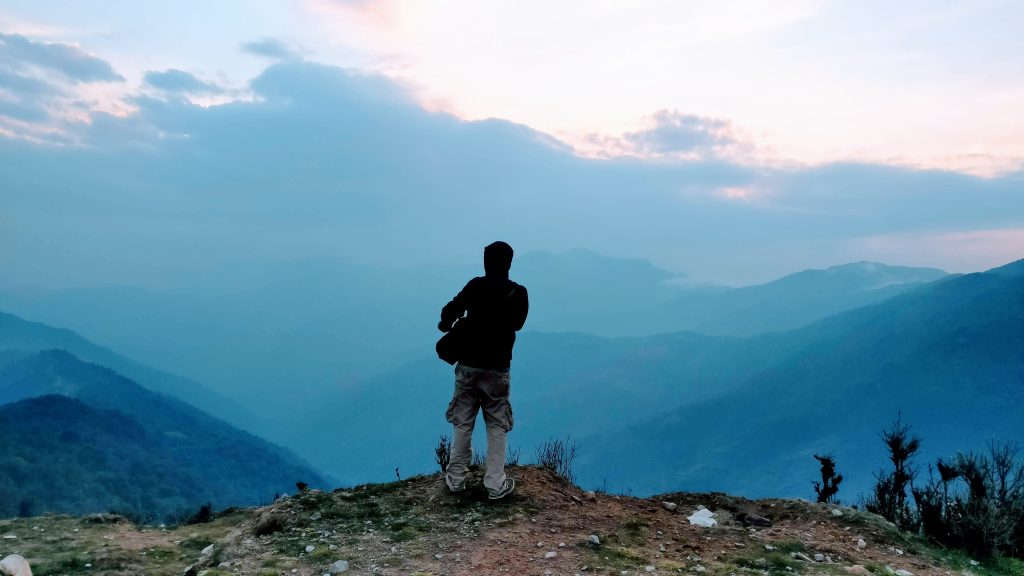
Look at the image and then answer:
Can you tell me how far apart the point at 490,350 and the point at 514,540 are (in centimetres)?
241

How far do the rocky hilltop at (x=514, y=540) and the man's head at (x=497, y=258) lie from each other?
310 cm

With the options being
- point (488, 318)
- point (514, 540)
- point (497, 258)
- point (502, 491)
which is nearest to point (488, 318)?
point (488, 318)

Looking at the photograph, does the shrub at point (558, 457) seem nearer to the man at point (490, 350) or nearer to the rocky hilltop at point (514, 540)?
the rocky hilltop at point (514, 540)

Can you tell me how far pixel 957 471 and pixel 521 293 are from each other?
25.8ft

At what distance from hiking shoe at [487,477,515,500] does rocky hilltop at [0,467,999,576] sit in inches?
3.8

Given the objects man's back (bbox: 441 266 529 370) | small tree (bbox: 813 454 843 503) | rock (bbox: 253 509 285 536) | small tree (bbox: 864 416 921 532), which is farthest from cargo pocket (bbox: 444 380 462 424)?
small tree (bbox: 813 454 843 503)

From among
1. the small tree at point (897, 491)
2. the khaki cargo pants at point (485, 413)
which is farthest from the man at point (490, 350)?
the small tree at point (897, 491)

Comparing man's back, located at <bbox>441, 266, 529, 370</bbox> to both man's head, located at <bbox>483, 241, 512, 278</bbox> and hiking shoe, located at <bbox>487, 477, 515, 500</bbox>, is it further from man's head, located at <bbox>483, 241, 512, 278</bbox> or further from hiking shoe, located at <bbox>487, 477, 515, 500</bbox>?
hiking shoe, located at <bbox>487, 477, 515, 500</bbox>

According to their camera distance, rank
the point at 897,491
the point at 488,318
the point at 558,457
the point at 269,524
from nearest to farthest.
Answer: the point at 269,524, the point at 488,318, the point at 897,491, the point at 558,457

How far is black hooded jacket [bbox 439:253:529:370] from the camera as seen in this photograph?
919 centimetres

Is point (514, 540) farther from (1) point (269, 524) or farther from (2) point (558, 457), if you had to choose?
(2) point (558, 457)

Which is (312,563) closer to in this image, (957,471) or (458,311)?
(458,311)

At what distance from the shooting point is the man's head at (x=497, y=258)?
9.27 m

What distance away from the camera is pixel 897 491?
12.0 metres
